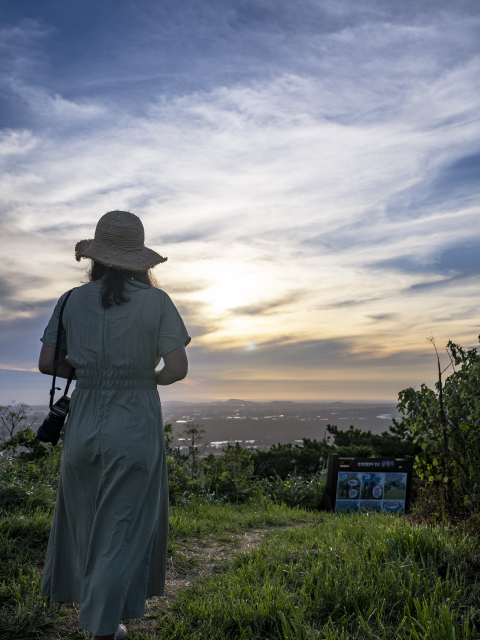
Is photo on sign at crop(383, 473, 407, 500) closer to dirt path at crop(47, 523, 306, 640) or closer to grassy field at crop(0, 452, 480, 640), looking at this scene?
dirt path at crop(47, 523, 306, 640)

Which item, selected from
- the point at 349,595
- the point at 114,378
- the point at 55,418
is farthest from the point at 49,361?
the point at 349,595

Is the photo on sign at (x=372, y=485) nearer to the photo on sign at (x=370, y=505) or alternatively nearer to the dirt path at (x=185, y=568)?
the photo on sign at (x=370, y=505)

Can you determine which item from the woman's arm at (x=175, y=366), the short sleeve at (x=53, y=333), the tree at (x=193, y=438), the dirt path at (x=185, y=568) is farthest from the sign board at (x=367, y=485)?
the short sleeve at (x=53, y=333)

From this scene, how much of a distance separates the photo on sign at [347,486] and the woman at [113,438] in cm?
496

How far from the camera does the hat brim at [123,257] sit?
2.60 m

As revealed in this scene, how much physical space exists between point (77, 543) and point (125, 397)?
817 mm

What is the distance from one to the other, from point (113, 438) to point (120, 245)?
3.45 feet

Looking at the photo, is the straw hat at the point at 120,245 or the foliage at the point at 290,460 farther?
the foliage at the point at 290,460

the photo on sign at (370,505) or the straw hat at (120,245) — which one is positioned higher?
the straw hat at (120,245)

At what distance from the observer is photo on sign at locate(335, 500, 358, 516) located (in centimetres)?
699

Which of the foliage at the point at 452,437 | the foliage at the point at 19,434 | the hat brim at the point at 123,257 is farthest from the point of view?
the foliage at the point at 19,434

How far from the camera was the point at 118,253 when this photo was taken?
2662 millimetres

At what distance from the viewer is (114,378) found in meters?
2.50

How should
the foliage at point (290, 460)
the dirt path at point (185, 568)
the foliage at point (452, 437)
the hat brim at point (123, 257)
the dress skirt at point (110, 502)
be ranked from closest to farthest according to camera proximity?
the dress skirt at point (110, 502)
the hat brim at point (123, 257)
the dirt path at point (185, 568)
the foliage at point (452, 437)
the foliage at point (290, 460)
